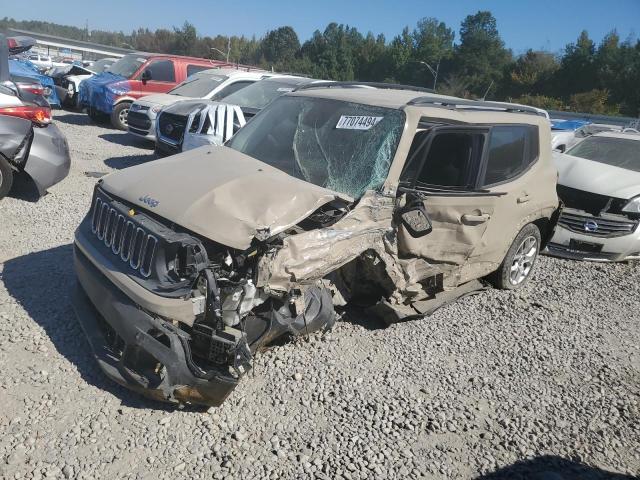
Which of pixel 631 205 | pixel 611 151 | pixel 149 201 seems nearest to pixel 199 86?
pixel 611 151

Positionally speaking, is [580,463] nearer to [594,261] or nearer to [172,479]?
[172,479]

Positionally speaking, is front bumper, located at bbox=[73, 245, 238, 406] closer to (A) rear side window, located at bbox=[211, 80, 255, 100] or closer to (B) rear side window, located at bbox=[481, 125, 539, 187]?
(B) rear side window, located at bbox=[481, 125, 539, 187]

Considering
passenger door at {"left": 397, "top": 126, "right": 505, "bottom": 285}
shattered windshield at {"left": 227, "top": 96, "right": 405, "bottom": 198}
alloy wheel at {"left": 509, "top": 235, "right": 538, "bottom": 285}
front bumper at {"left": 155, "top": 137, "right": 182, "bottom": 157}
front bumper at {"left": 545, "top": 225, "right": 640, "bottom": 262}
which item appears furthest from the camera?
front bumper at {"left": 155, "top": 137, "right": 182, "bottom": 157}

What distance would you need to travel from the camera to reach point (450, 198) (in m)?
4.50

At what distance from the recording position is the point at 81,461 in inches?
111

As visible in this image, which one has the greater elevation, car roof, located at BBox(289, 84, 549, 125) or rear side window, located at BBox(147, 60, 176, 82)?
car roof, located at BBox(289, 84, 549, 125)

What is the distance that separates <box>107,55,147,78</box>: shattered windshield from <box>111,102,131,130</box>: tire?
2.94 feet

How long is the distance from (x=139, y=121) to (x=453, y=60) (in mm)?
78165

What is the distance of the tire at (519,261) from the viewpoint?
556 centimetres

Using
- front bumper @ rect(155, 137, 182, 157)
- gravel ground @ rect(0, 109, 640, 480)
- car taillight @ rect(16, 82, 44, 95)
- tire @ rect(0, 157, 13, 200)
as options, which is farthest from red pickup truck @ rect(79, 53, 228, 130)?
gravel ground @ rect(0, 109, 640, 480)

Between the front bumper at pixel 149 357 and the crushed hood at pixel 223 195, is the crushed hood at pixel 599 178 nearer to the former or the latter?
the crushed hood at pixel 223 195

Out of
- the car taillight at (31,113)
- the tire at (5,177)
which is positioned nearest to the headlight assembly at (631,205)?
the car taillight at (31,113)

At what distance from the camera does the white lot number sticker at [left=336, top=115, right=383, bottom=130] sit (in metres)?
4.46

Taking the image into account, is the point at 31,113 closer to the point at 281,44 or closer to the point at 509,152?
the point at 509,152
